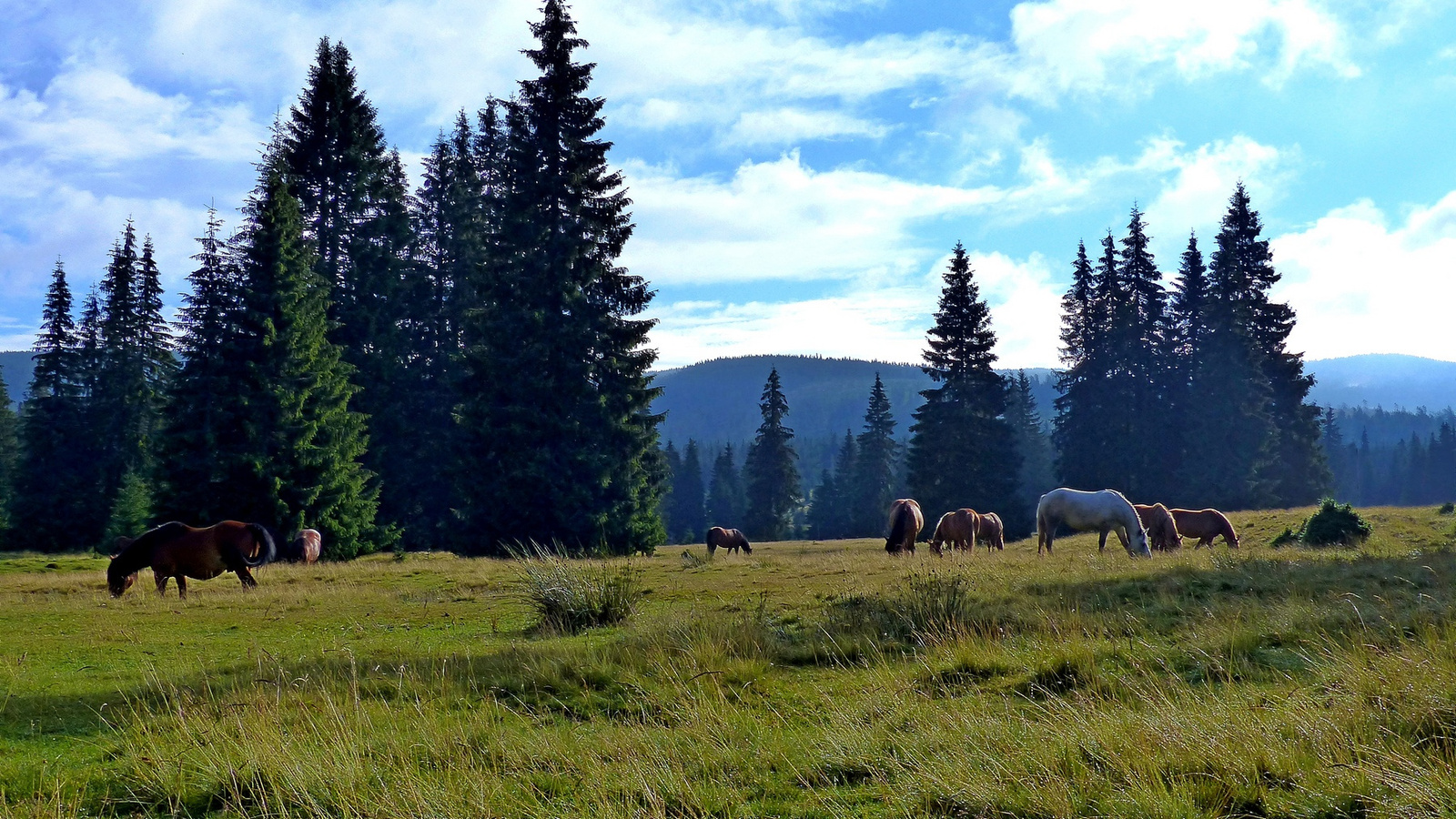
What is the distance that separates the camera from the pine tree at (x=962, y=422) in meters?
42.3

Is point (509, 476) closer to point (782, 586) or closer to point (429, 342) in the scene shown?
point (429, 342)

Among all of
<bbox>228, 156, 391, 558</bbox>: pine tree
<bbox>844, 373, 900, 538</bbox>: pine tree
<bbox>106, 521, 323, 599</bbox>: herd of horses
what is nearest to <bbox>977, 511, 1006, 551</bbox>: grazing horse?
<bbox>106, 521, 323, 599</bbox>: herd of horses

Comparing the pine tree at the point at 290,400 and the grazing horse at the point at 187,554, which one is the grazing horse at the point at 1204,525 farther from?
the pine tree at the point at 290,400

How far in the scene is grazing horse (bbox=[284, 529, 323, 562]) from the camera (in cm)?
2648

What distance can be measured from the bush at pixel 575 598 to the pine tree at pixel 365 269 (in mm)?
26477

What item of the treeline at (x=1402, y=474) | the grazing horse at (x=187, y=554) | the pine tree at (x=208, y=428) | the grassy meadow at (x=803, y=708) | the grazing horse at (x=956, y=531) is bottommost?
the treeline at (x=1402, y=474)

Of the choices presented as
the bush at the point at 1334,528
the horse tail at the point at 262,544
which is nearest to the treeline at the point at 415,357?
the horse tail at the point at 262,544

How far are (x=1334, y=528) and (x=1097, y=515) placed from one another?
4844 millimetres

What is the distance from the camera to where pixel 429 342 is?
38219 millimetres

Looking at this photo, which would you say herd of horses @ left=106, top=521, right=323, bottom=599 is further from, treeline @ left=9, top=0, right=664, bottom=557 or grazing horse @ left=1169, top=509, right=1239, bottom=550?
grazing horse @ left=1169, top=509, right=1239, bottom=550

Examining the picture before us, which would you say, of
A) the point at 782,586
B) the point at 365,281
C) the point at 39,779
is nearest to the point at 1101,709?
the point at 39,779

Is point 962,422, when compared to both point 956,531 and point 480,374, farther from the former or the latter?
point 480,374

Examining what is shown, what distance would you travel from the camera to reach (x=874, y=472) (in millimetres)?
72625

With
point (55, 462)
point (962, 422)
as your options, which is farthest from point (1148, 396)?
point (55, 462)
